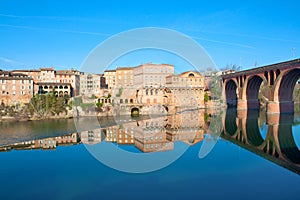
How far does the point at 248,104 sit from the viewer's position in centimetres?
3359

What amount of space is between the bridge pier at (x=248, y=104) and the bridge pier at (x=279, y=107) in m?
8.42

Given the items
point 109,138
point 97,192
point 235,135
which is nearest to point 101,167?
point 97,192

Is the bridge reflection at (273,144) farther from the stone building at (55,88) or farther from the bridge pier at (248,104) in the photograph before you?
the stone building at (55,88)

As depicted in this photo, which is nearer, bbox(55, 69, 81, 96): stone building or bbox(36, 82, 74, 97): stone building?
bbox(36, 82, 74, 97): stone building

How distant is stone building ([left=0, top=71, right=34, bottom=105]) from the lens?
26.4 metres

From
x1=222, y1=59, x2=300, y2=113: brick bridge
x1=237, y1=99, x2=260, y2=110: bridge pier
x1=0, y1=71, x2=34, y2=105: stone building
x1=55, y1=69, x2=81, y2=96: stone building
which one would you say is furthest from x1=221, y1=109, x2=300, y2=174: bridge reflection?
x1=55, y1=69, x2=81, y2=96: stone building

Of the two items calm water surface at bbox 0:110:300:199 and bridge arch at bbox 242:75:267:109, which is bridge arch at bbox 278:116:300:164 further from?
bridge arch at bbox 242:75:267:109

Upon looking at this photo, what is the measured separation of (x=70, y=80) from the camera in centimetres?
3522

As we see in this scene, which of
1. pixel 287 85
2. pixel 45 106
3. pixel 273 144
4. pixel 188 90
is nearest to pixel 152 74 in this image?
pixel 188 90

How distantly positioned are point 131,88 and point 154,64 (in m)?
10.3

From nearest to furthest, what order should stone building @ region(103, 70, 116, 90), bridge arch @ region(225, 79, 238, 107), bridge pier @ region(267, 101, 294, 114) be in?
bridge pier @ region(267, 101, 294, 114) < bridge arch @ region(225, 79, 238, 107) < stone building @ region(103, 70, 116, 90)

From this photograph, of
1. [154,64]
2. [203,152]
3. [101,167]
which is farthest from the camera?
[154,64]

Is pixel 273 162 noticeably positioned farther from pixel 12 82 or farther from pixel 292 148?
pixel 12 82

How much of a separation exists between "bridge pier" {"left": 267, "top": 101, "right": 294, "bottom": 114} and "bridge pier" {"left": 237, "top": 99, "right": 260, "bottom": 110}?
27.6 ft
